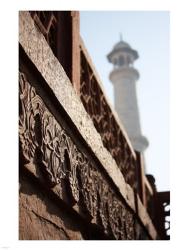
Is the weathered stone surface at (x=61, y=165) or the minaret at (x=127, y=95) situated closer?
the weathered stone surface at (x=61, y=165)

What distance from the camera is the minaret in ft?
76.8

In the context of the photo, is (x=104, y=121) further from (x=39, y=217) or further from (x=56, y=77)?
(x=39, y=217)

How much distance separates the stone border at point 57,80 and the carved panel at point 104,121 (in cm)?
40

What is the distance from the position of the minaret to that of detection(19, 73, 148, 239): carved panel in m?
20.3

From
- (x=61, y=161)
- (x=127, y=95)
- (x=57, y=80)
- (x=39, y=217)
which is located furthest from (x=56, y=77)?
(x=127, y=95)

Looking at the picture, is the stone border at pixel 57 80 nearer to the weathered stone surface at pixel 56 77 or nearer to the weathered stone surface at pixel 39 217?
the weathered stone surface at pixel 56 77

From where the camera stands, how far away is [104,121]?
327 cm

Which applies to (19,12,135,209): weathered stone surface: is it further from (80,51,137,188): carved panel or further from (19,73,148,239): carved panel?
(80,51,137,188): carved panel

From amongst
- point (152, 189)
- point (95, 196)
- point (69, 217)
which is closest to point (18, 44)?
point (69, 217)

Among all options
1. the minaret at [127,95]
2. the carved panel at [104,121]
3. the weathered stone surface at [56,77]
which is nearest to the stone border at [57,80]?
the weathered stone surface at [56,77]

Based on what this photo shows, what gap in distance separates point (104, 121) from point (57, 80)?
4.31 feet

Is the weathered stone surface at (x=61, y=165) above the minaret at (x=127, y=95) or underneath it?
underneath

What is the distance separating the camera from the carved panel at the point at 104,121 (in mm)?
2844
